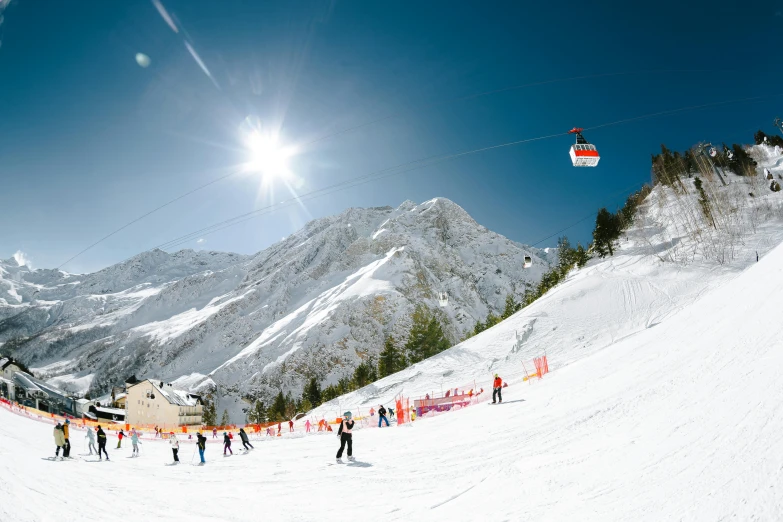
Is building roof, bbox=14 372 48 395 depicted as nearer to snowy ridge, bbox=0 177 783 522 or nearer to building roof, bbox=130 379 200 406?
building roof, bbox=130 379 200 406

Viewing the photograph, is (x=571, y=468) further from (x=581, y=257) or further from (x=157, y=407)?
(x=157, y=407)

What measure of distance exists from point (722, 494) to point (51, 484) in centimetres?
1165

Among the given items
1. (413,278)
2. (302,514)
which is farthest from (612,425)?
(413,278)

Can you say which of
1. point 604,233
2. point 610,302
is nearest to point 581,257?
point 604,233

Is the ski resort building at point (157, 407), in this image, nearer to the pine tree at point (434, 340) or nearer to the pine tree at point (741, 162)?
the pine tree at point (434, 340)

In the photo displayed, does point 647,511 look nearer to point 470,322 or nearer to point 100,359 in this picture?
point 470,322

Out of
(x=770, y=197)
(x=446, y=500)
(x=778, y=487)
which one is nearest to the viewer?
(x=778, y=487)

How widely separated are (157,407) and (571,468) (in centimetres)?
8353

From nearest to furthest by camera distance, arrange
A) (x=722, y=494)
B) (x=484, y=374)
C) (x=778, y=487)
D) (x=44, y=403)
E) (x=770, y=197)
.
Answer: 1. (x=778, y=487)
2. (x=722, y=494)
3. (x=484, y=374)
4. (x=770, y=197)
5. (x=44, y=403)

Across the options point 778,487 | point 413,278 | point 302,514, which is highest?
point 413,278

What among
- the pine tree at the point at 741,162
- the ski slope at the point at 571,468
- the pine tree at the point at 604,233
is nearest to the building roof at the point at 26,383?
the ski slope at the point at 571,468

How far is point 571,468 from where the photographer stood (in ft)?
21.1

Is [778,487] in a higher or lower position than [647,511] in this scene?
higher

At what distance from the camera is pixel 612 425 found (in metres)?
8.02
